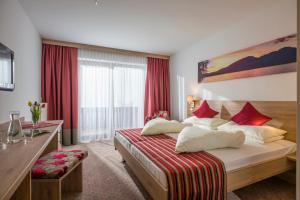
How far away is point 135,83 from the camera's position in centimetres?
477

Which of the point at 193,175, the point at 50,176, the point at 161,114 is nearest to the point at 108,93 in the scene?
the point at 161,114

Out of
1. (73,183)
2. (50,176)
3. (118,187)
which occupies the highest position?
(50,176)

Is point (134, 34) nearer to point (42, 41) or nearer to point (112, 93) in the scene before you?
point (112, 93)

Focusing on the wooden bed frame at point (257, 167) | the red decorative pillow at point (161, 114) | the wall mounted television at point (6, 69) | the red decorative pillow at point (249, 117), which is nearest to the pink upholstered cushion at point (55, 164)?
the wooden bed frame at point (257, 167)

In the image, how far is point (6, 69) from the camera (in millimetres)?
1804

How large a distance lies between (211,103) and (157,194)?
8.50 ft

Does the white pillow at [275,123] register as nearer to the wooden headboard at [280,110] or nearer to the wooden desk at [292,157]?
the wooden headboard at [280,110]

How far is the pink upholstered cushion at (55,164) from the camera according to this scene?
1317 mm

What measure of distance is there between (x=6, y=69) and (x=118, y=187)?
1.98m

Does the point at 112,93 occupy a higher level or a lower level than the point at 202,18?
lower

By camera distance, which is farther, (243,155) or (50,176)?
(243,155)

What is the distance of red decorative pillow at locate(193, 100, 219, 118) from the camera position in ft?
11.1

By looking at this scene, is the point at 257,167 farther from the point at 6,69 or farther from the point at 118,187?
the point at 6,69

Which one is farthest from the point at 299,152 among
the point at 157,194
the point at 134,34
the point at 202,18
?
the point at 134,34
